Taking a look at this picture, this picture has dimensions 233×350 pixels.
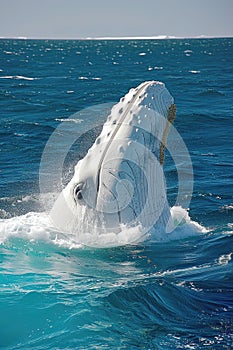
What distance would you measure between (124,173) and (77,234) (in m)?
1.36

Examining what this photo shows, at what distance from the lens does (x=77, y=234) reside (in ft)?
34.1

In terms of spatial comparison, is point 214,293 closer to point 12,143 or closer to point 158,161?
point 158,161

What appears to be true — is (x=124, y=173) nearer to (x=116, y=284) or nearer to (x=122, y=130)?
(x=122, y=130)

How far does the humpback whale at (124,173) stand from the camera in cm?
990

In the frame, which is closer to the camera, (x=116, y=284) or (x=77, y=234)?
(x=116, y=284)

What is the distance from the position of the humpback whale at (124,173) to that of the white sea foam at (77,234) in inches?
5.4

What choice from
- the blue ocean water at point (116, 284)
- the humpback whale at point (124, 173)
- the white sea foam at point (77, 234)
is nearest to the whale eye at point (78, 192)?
the humpback whale at point (124, 173)

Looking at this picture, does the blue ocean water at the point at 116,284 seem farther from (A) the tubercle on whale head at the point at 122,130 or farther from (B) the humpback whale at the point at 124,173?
(A) the tubercle on whale head at the point at 122,130

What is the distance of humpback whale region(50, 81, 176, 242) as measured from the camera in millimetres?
9898

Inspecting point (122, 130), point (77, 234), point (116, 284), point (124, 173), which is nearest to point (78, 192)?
point (124, 173)

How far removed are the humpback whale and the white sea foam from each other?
0.45 ft

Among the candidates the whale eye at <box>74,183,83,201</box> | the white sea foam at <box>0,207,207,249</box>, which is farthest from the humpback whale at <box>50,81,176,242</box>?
the white sea foam at <box>0,207,207,249</box>

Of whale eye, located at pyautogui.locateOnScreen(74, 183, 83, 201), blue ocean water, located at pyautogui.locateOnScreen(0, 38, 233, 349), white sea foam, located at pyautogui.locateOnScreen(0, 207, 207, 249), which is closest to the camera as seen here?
blue ocean water, located at pyautogui.locateOnScreen(0, 38, 233, 349)

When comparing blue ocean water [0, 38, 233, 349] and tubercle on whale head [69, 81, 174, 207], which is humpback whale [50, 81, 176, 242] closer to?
tubercle on whale head [69, 81, 174, 207]
